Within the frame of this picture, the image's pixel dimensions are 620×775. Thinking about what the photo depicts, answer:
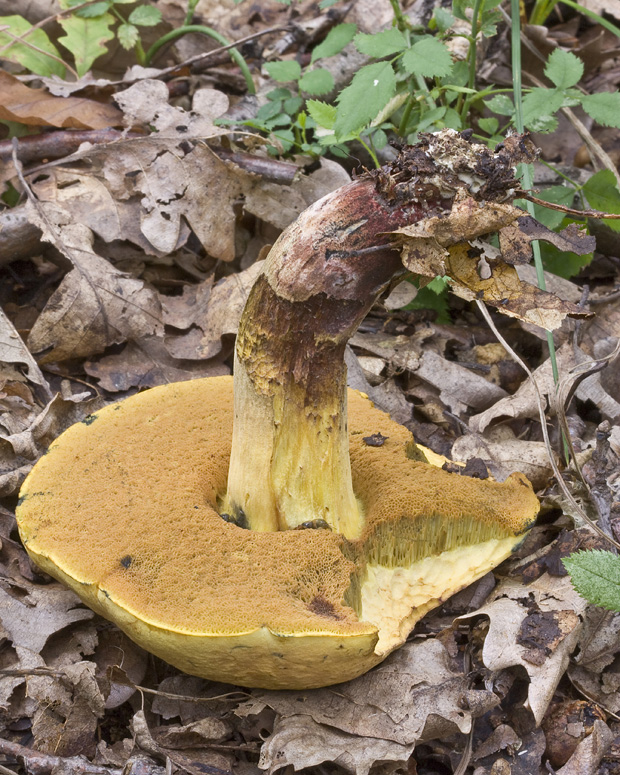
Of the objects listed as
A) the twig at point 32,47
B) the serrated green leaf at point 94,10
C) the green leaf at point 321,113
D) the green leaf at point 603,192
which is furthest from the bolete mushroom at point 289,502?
the serrated green leaf at point 94,10

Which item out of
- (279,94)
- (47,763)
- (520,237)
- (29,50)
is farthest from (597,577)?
(29,50)

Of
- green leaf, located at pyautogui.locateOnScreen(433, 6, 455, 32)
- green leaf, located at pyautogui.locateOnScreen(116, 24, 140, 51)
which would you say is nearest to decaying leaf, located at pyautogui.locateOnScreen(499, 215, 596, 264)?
green leaf, located at pyautogui.locateOnScreen(433, 6, 455, 32)

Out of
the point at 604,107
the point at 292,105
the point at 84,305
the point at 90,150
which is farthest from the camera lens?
the point at 292,105

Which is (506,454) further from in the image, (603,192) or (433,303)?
(603,192)

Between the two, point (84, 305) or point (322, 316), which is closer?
point (322, 316)

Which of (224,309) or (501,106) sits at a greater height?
(501,106)

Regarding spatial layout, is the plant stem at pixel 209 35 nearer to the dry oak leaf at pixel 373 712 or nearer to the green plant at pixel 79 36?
the green plant at pixel 79 36

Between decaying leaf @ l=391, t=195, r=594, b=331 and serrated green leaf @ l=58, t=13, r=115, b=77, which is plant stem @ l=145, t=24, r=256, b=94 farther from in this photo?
decaying leaf @ l=391, t=195, r=594, b=331
